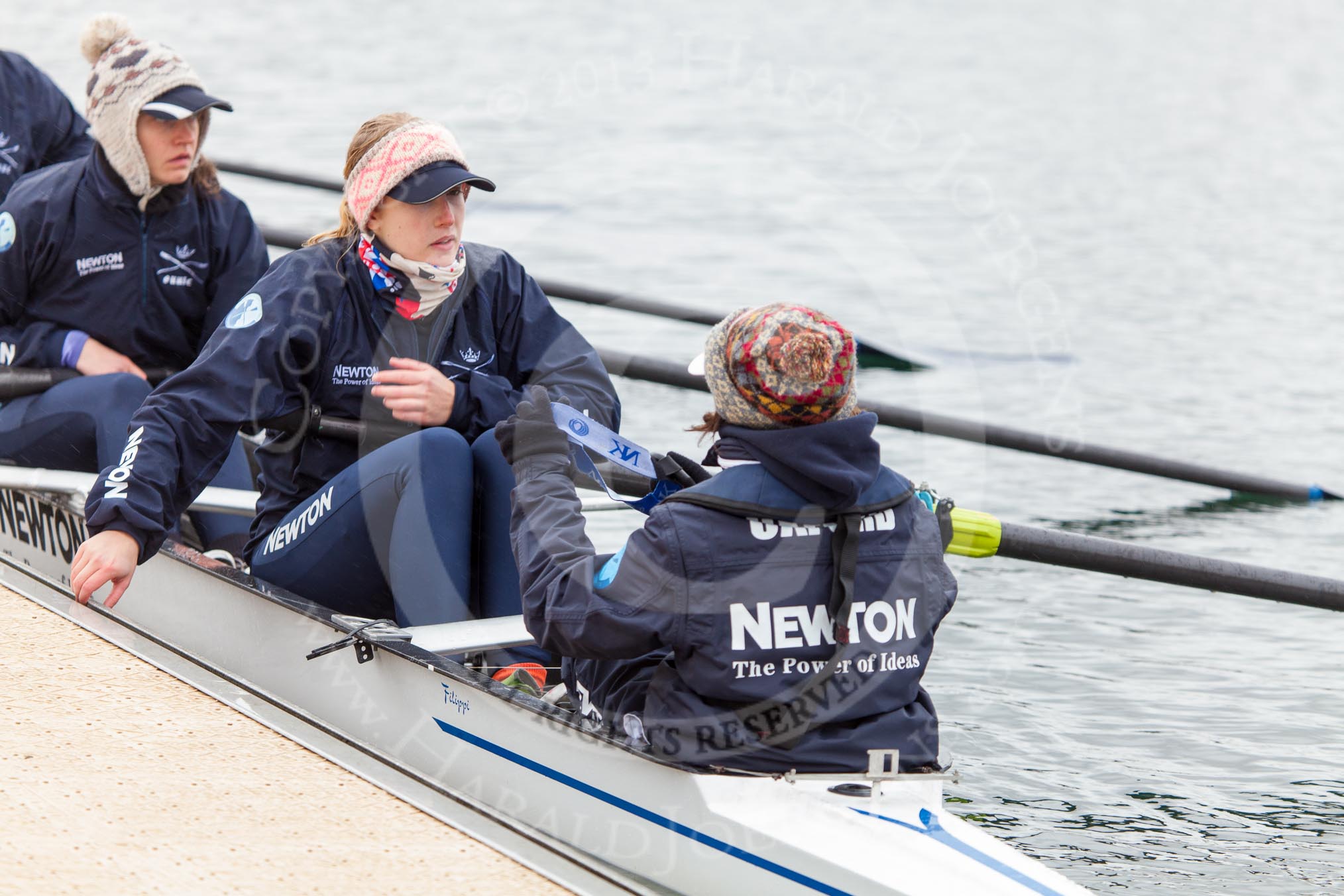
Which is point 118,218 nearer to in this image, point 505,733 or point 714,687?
point 505,733

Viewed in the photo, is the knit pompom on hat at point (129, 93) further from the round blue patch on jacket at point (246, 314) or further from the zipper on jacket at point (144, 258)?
the round blue patch on jacket at point (246, 314)

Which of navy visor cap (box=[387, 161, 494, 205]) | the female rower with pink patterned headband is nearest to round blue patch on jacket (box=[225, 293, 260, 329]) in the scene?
the female rower with pink patterned headband

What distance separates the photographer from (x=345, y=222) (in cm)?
346

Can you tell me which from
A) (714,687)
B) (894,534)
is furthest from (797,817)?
(894,534)

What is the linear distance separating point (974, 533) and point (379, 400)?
153 centimetres

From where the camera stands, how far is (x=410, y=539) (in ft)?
10.6

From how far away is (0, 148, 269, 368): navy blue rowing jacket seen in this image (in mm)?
4281

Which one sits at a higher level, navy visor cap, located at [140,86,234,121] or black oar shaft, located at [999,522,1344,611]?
navy visor cap, located at [140,86,234,121]

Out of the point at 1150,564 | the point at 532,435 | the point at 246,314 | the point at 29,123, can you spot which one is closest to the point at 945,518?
the point at 1150,564

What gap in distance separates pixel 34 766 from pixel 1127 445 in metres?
6.42

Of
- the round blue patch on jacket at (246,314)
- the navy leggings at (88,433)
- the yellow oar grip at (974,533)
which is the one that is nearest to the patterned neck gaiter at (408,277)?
the round blue patch on jacket at (246,314)

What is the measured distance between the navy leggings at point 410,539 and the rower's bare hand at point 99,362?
1115mm

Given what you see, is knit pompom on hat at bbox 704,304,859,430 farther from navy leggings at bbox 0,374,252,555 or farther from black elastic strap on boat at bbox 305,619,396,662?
navy leggings at bbox 0,374,252,555

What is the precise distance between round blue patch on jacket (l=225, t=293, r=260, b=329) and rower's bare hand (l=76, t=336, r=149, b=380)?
1.09m
